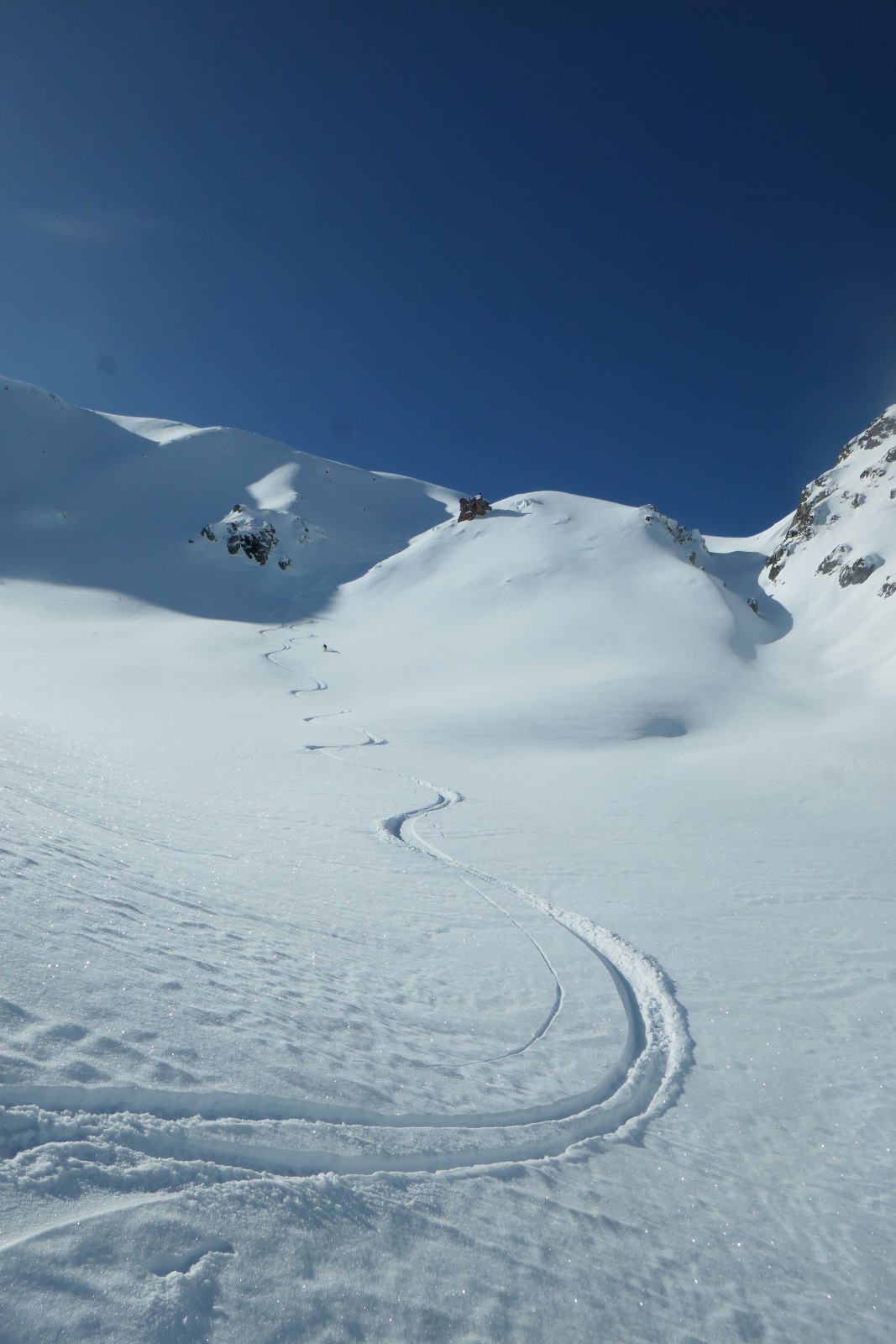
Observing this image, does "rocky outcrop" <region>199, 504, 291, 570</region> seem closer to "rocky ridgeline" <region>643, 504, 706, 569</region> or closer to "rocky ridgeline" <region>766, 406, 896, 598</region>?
"rocky ridgeline" <region>643, 504, 706, 569</region>

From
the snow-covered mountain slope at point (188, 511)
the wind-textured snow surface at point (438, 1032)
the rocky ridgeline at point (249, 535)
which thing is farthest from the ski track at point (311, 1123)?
the rocky ridgeline at point (249, 535)

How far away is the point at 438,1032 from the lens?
4633 mm

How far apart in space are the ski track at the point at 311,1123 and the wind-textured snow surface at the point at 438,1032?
0.02 meters

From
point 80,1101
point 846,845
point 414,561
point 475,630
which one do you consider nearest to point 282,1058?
point 80,1101

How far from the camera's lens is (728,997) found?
19.7 feet

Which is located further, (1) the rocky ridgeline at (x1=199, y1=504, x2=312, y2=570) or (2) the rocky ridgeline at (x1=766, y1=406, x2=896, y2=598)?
(1) the rocky ridgeline at (x1=199, y1=504, x2=312, y2=570)

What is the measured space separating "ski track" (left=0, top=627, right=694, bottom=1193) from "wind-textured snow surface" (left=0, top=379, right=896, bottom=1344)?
0.05 feet

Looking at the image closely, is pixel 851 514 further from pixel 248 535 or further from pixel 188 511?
pixel 188 511

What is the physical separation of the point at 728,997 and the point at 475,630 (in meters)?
29.5

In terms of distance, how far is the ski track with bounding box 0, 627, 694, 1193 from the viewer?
2621 millimetres

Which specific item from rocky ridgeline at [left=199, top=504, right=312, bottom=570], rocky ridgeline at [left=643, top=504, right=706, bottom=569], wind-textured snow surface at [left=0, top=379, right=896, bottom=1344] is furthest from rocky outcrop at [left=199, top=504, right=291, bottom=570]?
wind-textured snow surface at [left=0, top=379, right=896, bottom=1344]

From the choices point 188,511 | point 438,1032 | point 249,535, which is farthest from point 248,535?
point 438,1032

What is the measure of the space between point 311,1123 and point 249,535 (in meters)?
52.7

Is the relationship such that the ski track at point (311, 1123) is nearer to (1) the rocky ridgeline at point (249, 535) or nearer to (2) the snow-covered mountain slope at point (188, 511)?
(2) the snow-covered mountain slope at point (188, 511)
